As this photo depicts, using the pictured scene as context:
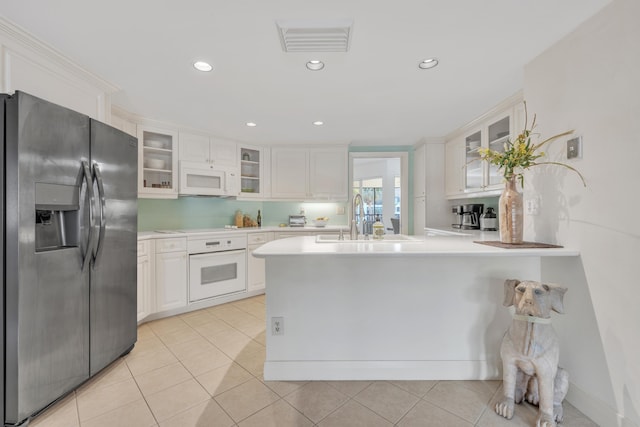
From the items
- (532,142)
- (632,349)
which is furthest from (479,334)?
(532,142)

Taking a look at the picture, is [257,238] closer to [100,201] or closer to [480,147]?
[100,201]

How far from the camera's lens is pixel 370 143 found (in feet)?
14.4

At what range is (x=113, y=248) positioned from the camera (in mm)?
2014

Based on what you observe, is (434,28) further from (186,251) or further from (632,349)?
(186,251)

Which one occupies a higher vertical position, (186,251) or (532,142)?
(532,142)

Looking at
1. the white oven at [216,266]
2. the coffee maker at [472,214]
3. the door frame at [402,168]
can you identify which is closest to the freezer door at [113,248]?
the white oven at [216,266]

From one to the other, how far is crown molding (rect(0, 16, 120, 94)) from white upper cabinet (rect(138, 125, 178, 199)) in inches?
38.0

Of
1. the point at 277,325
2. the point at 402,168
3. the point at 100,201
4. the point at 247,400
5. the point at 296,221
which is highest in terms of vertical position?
the point at 402,168

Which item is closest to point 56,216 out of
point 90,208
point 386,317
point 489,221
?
point 90,208

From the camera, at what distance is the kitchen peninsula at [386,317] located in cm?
187

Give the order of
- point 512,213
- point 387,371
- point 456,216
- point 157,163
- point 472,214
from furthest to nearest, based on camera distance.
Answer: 1. point 456,216
2. point 472,214
3. point 157,163
4. point 387,371
5. point 512,213

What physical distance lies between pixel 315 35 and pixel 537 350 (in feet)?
7.07

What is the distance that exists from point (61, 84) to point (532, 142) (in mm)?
3336

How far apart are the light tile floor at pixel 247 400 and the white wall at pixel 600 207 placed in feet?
0.96
